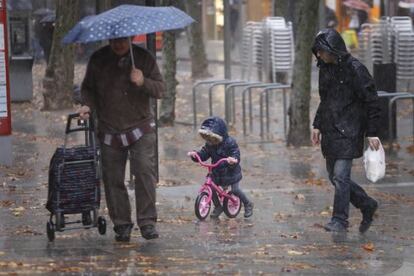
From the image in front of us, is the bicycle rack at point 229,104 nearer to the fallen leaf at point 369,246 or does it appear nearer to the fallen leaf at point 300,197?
the fallen leaf at point 300,197

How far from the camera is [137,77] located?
7.93m

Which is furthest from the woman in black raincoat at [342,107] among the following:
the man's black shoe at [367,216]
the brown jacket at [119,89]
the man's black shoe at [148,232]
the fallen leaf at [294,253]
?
the man's black shoe at [148,232]

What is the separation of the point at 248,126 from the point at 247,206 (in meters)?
8.91

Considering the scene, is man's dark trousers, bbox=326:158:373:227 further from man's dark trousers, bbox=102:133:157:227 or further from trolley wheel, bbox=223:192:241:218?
man's dark trousers, bbox=102:133:157:227

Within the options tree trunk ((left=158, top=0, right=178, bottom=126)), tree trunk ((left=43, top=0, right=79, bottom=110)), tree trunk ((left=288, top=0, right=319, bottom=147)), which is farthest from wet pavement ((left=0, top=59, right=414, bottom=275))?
tree trunk ((left=43, top=0, right=79, bottom=110))

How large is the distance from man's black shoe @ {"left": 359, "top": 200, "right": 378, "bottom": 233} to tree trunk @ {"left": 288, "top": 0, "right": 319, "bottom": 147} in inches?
261

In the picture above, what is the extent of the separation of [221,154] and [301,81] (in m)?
6.32

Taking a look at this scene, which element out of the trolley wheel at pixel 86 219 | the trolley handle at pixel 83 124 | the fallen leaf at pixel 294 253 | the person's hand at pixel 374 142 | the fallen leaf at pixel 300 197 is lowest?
the fallen leaf at pixel 300 197

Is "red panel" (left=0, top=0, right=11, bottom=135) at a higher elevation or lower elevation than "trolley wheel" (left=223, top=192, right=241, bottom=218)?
higher

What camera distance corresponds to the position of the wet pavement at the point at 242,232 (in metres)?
7.73

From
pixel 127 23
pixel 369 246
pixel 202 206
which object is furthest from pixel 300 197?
pixel 127 23

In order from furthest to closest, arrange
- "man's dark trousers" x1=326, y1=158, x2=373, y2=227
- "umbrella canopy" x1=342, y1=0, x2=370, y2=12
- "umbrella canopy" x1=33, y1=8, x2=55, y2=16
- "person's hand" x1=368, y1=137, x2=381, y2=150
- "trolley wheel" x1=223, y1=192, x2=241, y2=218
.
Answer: "umbrella canopy" x1=342, y1=0, x2=370, y2=12, "umbrella canopy" x1=33, y1=8, x2=55, y2=16, "trolley wheel" x1=223, y1=192, x2=241, y2=218, "man's dark trousers" x1=326, y1=158, x2=373, y2=227, "person's hand" x1=368, y1=137, x2=381, y2=150

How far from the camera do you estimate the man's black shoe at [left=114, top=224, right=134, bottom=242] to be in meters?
8.43

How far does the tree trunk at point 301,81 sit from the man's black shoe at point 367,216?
Result: 6.63 metres
